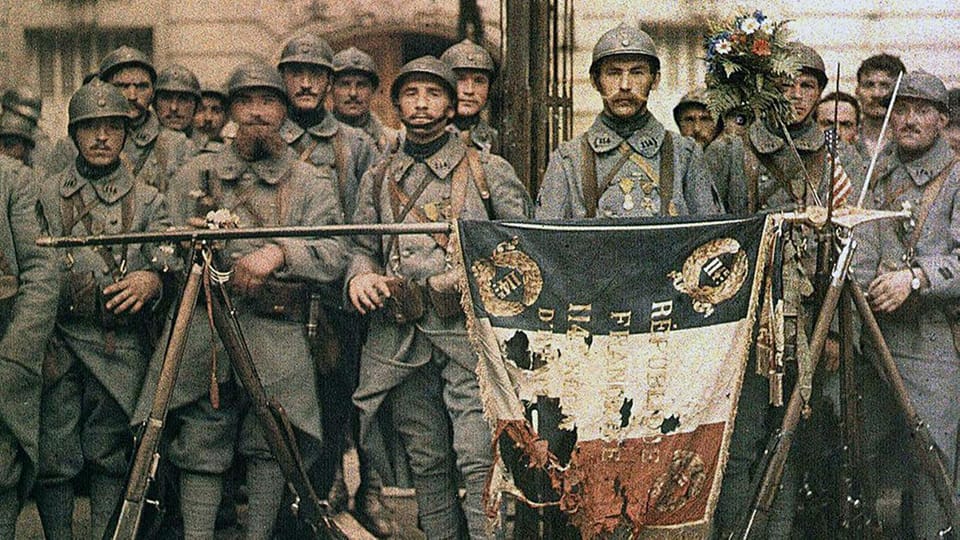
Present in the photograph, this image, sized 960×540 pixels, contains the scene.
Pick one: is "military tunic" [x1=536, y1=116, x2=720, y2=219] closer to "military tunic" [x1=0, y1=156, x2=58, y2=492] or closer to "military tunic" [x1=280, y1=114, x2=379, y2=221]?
"military tunic" [x1=280, y1=114, x2=379, y2=221]

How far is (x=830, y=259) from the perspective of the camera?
1028cm

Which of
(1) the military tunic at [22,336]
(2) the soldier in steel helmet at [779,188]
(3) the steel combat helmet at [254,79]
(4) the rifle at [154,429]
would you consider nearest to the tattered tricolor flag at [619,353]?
(2) the soldier in steel helmet at [779,188]

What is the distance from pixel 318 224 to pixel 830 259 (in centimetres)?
298

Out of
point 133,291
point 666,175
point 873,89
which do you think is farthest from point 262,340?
point 873,89

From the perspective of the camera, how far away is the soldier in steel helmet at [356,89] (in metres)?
11.5

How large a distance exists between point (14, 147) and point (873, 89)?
17.2ft

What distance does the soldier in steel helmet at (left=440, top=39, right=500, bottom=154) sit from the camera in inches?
448

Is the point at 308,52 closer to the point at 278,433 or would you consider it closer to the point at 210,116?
the point at 210,116

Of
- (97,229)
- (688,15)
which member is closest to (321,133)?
(97,229)

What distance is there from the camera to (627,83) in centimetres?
1062

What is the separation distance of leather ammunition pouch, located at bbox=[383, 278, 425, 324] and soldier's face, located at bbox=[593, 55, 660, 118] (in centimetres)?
154

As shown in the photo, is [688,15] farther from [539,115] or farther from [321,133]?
[321,133]

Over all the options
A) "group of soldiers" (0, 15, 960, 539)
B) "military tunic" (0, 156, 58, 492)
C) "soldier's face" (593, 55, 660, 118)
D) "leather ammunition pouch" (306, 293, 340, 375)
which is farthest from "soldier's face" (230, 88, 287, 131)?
"soldier's face" (593, 55, 660, 118)

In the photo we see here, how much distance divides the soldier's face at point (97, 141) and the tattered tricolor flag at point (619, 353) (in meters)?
2.45
